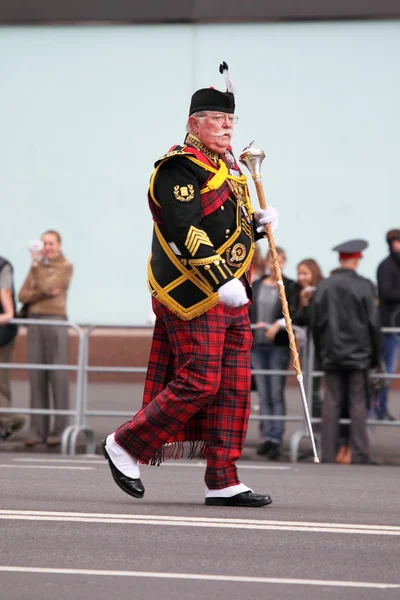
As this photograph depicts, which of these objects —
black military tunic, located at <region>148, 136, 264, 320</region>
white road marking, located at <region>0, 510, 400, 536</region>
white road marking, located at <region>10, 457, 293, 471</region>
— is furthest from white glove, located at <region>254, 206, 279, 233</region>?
white road marking, located at <region>10, 457, 293, 471</region>

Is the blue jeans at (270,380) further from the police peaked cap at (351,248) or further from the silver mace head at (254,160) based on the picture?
the silver mace head at (254,160)

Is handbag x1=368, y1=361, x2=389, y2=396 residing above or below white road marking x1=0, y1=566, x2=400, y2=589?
above

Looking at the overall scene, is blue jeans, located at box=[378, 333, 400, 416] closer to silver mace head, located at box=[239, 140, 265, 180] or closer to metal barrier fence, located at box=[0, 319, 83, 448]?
metal barrier fence, located at box=[0, 319, 83, 448]

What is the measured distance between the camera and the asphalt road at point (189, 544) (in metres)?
4.88

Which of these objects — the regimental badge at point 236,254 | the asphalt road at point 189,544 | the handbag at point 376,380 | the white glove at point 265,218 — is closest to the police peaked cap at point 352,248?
the handbag at point 376,380

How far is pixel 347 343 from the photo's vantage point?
1125 cm

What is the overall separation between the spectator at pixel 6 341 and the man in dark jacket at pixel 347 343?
2594mm

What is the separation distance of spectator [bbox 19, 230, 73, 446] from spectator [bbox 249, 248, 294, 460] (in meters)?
1.60

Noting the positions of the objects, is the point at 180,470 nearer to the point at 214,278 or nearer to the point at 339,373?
the point at 339,373

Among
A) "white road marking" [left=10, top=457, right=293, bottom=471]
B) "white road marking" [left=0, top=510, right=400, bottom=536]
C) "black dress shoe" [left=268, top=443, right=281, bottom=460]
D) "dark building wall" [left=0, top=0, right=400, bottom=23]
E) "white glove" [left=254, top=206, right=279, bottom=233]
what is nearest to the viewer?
"white road marking" [left=0, top=510, right=400, bottom=536]

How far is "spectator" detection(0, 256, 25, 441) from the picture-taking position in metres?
12.3

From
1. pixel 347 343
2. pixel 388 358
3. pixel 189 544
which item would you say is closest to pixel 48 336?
pixel 347 343

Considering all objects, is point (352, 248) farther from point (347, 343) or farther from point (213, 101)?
point (213, 101)

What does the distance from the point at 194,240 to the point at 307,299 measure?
5.90 metres
